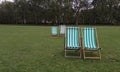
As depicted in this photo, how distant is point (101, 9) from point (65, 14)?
28.8 ft

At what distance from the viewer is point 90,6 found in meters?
54.7

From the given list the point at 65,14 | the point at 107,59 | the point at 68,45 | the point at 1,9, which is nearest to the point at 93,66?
the point at 107,59

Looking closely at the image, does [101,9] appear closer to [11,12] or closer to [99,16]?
[99,16]

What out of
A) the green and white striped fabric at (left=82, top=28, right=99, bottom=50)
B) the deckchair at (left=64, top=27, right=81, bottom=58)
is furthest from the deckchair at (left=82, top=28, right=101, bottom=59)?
the deckchair at (left=64, top=27, right=81, bottom=58)

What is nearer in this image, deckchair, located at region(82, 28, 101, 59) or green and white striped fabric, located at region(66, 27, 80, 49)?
deckchair, located at region(82, 28, 101, 59)

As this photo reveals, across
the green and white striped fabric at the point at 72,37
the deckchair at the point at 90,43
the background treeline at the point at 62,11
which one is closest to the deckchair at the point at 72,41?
the green and white striped fabric at the point at 72,37

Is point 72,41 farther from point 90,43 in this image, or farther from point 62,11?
point 62,11

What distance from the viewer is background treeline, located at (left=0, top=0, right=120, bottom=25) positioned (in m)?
53.2

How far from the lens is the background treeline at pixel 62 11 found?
2093 inches

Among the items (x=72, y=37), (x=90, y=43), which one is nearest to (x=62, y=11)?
(x=72, y=37)

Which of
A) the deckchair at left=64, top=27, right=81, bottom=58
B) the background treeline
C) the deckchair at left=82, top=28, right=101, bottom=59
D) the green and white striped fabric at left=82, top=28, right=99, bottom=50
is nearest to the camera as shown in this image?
the deckchair at left=82, top=28, right=101, bottom=59

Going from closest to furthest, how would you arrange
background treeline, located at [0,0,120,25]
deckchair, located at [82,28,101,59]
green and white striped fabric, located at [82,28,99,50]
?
deckchair, located at [82,28,101,59] → green and white striped fabric, located at [82,28,99,50] → background treeline, located at [0,0,120,25]

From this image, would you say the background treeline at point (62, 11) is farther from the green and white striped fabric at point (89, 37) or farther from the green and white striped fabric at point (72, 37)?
the green and white striped fabric at point (89, 37)

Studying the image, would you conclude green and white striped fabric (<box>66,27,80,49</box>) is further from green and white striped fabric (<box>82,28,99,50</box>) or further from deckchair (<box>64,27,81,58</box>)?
green and white striped fabric (<box>82,28,99,50</box>)
